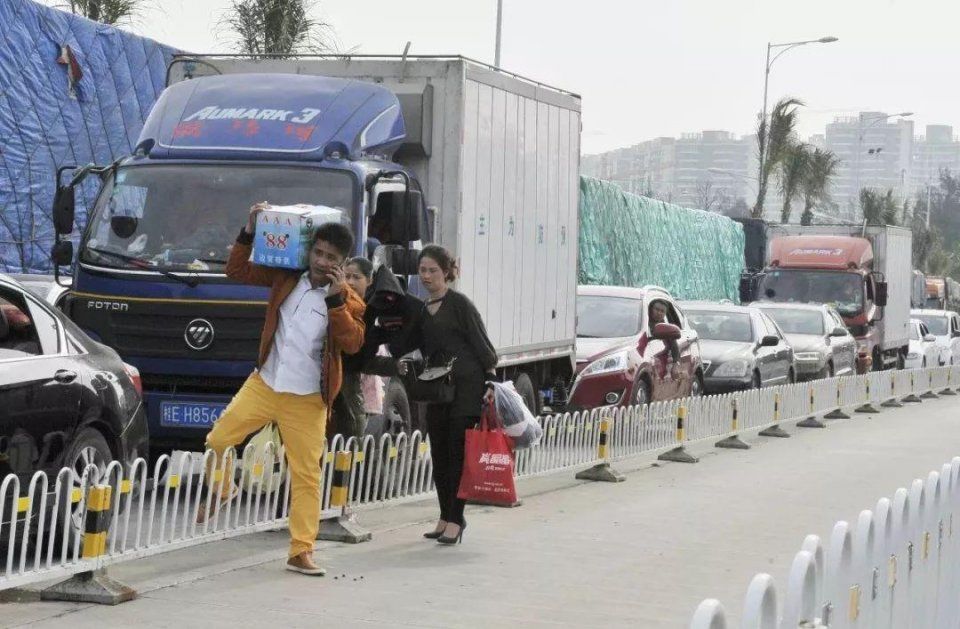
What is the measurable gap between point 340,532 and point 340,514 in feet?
0.36

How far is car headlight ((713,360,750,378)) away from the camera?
2312 cm

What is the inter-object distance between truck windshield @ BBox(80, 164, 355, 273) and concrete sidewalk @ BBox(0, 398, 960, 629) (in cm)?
220

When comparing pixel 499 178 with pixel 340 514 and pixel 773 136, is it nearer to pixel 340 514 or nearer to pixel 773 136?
pixel 340 514

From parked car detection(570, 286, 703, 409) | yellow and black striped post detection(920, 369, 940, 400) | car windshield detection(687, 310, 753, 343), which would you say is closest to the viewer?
parked car detection(570, 286, 703, 409)

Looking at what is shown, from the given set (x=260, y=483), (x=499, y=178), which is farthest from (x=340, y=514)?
A: (x=499, y=178)

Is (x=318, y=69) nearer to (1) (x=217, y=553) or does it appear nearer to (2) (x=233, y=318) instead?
(2) (x=233, y=318)

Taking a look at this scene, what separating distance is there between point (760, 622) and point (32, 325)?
550cm

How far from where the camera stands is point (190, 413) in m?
11.9

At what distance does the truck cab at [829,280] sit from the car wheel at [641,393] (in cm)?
1580

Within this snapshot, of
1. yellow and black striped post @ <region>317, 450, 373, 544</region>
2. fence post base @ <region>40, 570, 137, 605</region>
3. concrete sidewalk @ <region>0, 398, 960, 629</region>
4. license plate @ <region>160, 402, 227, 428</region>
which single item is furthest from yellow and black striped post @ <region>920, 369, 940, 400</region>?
fence post base @ <region>40, 570, 137, 605</region>

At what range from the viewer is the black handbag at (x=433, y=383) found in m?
10.0

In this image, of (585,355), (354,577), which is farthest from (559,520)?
(585,355)

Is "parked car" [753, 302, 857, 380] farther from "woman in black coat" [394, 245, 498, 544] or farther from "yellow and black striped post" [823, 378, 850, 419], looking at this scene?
"woman in black coat" [394, 245, 498, 544]

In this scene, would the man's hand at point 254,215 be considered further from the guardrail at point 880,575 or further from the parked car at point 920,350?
the parked car at point 920,350
